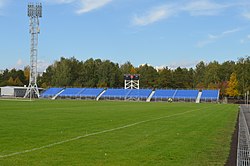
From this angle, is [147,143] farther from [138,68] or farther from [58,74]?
[138,68]

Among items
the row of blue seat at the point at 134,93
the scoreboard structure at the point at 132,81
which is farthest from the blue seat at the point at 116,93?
the scoreboard structure at the point at 132,81

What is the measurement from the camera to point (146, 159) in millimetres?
10344

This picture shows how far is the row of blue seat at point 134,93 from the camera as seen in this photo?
102 meters

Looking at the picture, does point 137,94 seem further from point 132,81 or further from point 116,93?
point 116,93

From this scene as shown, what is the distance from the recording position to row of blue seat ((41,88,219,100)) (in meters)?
102

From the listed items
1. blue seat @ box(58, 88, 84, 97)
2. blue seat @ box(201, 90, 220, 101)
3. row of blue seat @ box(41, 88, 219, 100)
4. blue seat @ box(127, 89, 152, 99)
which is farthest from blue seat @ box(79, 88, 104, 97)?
blue seat @ box(201, 90, 220, 101)

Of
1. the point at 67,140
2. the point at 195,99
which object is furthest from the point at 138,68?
the point at 67,140

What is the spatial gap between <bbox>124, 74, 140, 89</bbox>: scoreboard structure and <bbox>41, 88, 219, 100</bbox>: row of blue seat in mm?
2267

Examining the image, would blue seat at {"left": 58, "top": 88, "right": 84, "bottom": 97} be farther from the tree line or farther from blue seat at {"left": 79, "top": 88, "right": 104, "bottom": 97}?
the tree line

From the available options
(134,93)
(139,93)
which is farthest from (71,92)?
(139,93)

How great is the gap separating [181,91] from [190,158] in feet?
324

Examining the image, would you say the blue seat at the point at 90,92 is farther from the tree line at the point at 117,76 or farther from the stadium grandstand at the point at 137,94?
the tree line at the point at 117,76

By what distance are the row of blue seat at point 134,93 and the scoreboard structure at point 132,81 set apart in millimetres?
2267

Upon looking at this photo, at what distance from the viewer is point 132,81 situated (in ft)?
371
